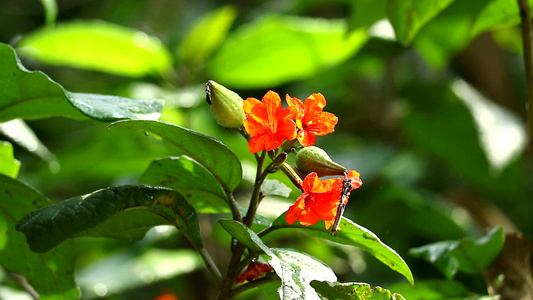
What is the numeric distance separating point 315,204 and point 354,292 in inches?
3.4

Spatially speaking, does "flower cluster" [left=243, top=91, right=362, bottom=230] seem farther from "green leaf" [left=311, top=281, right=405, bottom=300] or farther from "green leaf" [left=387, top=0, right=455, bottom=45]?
"green leaf" [left=387, top=0, right=455, bottom=45]

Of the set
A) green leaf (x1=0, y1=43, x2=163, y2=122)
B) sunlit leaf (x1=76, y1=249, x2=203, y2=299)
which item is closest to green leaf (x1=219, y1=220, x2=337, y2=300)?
green leaf (x1=0, y1=43, x2=163, y2=122)

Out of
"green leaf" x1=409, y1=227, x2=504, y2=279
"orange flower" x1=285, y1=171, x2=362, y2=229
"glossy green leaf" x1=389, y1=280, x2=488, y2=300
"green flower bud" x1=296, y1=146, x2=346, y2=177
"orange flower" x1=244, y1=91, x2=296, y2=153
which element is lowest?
"glossy green leaf" x1=389, y1=280, x2=488, y2=300

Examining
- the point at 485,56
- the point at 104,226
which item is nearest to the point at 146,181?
the point at 104,226

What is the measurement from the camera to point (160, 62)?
155 centimetres

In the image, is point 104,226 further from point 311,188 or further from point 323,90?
point 323,90

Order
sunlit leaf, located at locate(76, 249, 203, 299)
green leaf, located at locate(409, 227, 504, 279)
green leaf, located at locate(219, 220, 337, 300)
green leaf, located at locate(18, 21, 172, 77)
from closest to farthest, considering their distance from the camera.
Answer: green leaf, located at locate(219, 220, 337, 300), green leaf, located at locate(409, 227, 504, 279), sunlit leaf, located at locate(76, 249, 203, 299), green leaf, located at locate(18, 21, 172, 77)

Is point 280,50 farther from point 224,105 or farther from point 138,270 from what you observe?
point 224,105

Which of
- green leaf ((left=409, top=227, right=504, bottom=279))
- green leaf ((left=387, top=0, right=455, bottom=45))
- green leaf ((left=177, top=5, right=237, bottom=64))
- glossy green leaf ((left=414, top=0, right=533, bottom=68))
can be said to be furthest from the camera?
green leaf ((left=177, top=5, right=237, bottom=64))

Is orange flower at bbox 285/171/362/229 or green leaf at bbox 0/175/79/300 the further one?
green leaf at bbox 0/175/79/300

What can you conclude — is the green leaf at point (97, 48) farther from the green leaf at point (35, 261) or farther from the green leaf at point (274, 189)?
the green leaf at point (274, 189)

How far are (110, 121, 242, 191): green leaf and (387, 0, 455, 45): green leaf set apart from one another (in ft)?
1.35

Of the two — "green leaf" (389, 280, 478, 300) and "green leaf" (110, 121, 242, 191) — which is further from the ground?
"green leaf" (110, 121, 242, 191)

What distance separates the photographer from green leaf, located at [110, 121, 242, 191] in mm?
559
